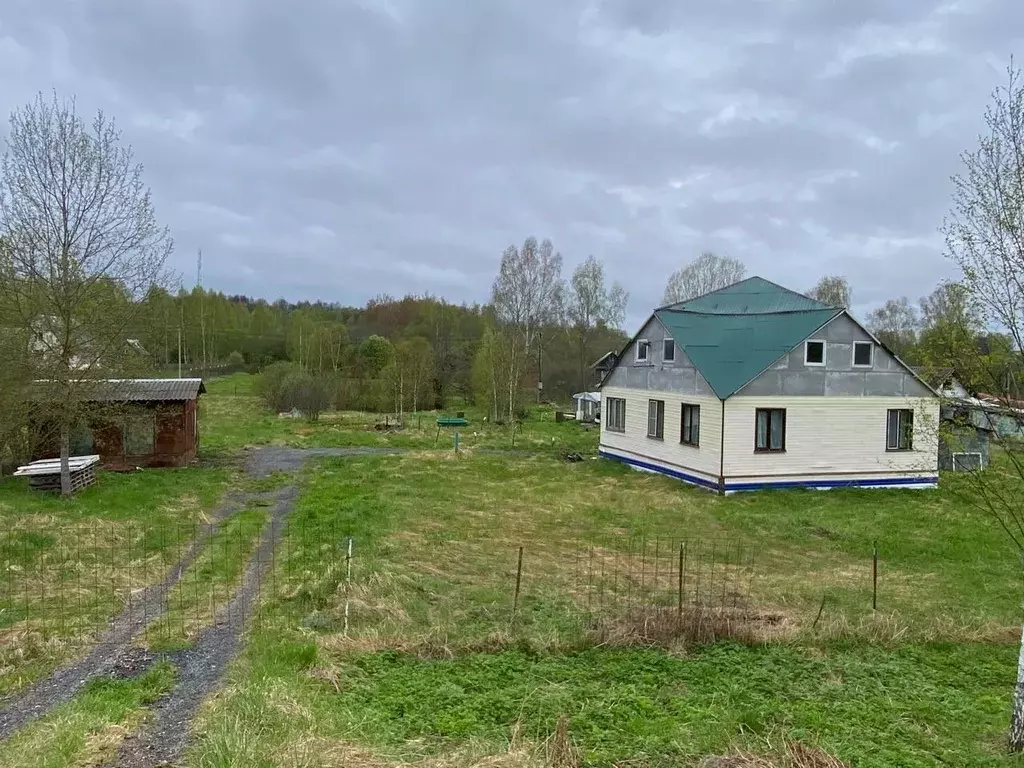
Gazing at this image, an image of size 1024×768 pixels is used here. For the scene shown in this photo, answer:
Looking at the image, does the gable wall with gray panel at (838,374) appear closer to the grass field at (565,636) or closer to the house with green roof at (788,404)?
the house with green roof at (788,404)

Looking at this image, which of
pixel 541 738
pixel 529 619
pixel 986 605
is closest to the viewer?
pixel 541 738

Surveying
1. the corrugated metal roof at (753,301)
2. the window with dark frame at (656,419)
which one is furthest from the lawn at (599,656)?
the corrugated metal roof at (753,301)

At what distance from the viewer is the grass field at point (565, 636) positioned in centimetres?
565

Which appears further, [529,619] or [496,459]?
[496,459]

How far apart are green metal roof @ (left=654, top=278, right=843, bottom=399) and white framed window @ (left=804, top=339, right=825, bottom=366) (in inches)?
13.5

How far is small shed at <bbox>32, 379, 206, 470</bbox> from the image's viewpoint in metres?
21.2

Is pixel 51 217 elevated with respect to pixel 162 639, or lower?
elevated

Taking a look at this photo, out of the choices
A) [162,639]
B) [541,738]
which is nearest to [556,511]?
[162,639]

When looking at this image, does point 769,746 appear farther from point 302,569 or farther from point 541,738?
point 302,569

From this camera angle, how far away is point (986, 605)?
432 inches

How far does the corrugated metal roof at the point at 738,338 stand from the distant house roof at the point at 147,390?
1601 cm

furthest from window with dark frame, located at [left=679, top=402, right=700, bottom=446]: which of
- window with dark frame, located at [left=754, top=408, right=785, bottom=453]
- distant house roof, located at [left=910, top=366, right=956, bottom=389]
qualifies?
distant house roof, located at [left=910, top=366, right=956, bottom=389]

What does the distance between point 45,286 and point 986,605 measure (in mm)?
20190

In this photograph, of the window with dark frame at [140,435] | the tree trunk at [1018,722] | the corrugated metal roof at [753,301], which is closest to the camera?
the tree trunk at [1018,722]
